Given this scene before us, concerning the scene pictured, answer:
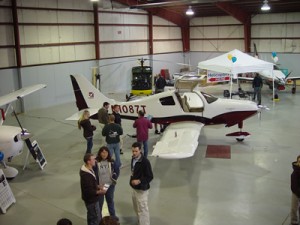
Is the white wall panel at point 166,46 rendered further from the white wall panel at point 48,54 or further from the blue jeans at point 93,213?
the blue jeans at point 93,213

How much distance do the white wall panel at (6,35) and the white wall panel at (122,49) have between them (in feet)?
19.8

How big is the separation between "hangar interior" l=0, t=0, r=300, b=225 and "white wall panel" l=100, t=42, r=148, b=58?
7cm

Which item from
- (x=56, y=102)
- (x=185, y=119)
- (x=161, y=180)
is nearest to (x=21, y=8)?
(x=56, y=102)

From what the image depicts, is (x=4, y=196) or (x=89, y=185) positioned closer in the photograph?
(x=89, y=185)

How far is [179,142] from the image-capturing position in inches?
314

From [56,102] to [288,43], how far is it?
54.6ft

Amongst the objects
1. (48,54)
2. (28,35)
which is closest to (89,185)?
(28,35)

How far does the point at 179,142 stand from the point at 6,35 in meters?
11.7

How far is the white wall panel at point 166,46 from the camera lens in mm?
25556

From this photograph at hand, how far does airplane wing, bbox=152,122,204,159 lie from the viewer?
7.21m

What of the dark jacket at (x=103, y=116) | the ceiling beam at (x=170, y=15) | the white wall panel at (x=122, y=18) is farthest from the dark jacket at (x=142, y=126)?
the ceiling beam at (x=170, y=15)

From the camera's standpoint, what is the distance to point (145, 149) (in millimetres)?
8820

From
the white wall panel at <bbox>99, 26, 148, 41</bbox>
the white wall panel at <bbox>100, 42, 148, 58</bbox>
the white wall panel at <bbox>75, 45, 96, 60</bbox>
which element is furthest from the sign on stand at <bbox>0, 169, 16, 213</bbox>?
the white wall panel at <bbox>99, 26, 148, 41</bbox>

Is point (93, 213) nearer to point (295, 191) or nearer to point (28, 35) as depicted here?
point (295, 191)
